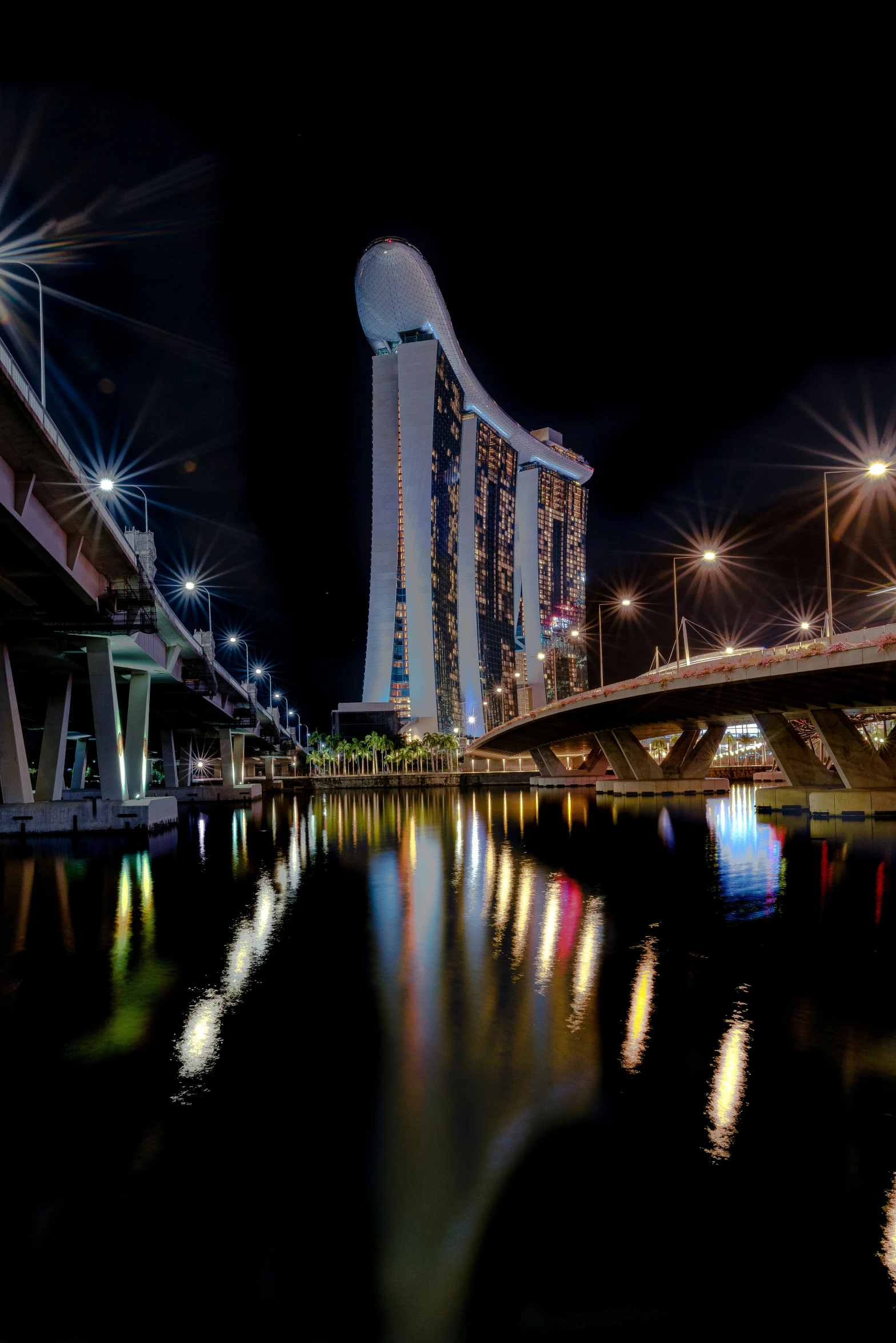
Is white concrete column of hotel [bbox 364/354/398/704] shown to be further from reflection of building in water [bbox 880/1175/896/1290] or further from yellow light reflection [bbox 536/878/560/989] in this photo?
reflection of building in water [bbox 880/1175/896/1290]

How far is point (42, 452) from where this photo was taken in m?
20.9

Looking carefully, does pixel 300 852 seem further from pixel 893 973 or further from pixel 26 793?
pixel 893 973

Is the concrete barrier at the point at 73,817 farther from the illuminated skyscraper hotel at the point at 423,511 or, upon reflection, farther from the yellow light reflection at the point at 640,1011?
the illuminated skyscraper hotel at the point at 423,511

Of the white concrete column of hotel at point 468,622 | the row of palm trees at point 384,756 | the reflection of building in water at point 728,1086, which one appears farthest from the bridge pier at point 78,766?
the white concrete column of hotel at point 468,622

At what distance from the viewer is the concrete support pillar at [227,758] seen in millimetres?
81188

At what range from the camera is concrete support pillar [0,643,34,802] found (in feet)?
105

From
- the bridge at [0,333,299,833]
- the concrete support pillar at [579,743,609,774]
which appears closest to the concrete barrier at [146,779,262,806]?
the bridge at [0,333,299,833]

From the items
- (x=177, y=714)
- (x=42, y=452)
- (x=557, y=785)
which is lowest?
(x=557, y=785)

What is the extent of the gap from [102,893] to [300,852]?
28.8 feet

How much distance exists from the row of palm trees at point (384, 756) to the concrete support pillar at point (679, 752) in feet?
220

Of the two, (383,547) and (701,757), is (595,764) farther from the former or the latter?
(383,547)

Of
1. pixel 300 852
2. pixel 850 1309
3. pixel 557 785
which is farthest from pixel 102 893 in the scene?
pixel 557 785

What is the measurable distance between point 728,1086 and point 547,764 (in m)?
85.4

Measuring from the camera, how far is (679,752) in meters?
67.1
